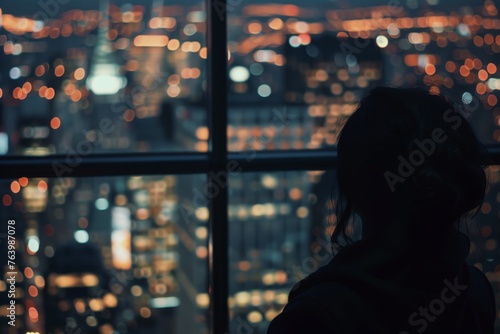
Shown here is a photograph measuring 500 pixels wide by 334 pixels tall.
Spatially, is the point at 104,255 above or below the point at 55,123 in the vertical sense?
below

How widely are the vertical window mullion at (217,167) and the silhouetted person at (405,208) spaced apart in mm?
778

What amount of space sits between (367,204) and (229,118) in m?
0.88

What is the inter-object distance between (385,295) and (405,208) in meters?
0.16

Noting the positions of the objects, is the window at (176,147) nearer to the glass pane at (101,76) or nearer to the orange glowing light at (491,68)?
the glass pane at (101,76)

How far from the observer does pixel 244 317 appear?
75.9 inches

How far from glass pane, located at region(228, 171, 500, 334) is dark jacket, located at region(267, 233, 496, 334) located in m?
0.89

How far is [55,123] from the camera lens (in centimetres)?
173

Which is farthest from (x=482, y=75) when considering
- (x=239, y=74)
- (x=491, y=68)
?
(x=239, y=74)

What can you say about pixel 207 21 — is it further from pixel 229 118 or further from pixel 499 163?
pixel 499 163

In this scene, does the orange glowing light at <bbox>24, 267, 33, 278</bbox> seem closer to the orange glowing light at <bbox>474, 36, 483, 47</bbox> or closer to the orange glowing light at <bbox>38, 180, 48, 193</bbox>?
the orange glowing light at <bbox>38, 180, 48, 193</bbox>

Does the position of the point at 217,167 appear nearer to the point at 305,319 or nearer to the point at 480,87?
the point at 305,319

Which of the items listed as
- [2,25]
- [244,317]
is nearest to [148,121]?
[2,25]

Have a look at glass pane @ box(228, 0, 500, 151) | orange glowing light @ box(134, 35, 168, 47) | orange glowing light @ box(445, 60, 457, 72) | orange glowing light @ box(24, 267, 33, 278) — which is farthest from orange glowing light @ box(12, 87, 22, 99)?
orange glowing light @ box(445, 60, 457, 72)

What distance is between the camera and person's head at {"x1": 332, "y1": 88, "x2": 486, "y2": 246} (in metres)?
0.98
